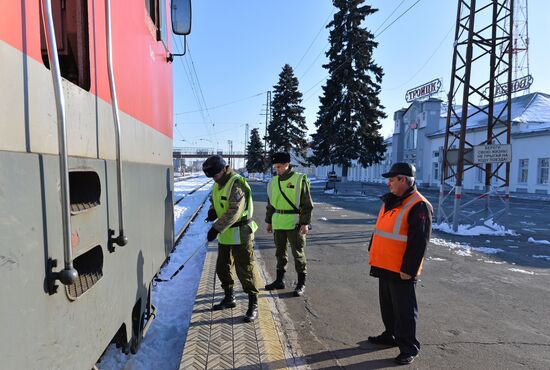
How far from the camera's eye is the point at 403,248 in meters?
3.38

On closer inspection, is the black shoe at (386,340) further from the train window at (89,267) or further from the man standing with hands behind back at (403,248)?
the train window at (89,267)

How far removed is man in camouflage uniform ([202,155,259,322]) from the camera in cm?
394

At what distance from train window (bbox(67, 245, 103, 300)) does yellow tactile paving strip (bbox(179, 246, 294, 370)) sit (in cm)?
→ 149

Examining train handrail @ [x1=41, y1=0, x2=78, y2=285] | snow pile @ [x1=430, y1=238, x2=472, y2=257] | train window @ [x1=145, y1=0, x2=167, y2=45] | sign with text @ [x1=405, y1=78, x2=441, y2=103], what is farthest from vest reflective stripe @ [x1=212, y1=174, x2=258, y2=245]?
sign with text @ [x1=405, y1=78, x2=441, y2=103]

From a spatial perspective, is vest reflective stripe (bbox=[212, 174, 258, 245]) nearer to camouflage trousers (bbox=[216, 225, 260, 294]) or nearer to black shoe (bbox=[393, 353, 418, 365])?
camouflage trousers (bbox=[216, 225, 260, 294])

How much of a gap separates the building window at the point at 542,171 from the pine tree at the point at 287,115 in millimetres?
24438

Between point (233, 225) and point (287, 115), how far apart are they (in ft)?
140

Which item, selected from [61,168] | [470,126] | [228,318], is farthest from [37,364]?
[470,126]

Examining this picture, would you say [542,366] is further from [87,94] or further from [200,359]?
[87,94]

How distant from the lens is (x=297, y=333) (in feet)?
13.4

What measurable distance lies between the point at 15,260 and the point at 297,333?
3331 mm

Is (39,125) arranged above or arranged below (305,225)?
above

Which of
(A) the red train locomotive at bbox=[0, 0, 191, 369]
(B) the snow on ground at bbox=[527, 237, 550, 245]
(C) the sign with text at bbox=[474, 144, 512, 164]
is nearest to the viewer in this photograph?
(A) the red train locomotive at bbox=[0, 0, 191, 369]

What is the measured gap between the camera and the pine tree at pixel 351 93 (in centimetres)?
2975
